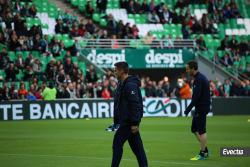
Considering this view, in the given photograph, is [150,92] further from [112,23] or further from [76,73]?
[112,23]

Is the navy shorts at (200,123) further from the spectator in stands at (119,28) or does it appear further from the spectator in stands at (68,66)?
the spectator in stands at (119,28)

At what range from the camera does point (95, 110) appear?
23.1m

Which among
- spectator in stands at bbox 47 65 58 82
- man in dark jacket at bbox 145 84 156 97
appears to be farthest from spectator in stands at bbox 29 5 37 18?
man in dark jacket at bbox 145 84 156 97

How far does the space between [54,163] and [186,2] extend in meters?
27.9

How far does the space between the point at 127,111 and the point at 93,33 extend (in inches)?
908

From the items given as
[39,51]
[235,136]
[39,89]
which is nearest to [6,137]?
[235,136]

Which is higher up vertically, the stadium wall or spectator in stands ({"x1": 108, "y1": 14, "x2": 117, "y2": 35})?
spectator in stands ({"x1": 108, "y1": 14, "x2": 117, "y2": 35})

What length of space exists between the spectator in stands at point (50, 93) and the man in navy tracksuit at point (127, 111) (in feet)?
52.5

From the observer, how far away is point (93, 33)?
2902 cm

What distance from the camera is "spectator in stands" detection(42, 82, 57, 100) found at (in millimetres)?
22172

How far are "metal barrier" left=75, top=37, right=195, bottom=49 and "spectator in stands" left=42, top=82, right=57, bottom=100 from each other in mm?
6215

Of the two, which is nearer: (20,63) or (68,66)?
(20,63)

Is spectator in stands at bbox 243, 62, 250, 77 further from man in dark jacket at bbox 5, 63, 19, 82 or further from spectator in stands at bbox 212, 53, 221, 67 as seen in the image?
man in dark jacket at bbox 5, 63, 19, 82

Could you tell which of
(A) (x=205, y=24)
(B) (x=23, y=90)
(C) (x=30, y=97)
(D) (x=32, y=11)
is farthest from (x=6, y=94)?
(A) (x=205, y=24)
